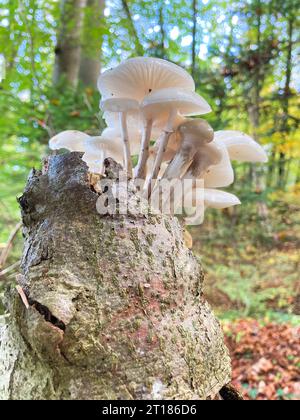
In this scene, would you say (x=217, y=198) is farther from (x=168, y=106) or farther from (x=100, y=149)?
(x=100, y=149)

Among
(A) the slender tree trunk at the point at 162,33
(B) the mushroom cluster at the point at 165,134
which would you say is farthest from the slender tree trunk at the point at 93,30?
(B) the mushroom cluster at the point at 165,134

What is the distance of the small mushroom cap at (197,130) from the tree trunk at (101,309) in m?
0.53

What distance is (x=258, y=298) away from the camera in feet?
19.1

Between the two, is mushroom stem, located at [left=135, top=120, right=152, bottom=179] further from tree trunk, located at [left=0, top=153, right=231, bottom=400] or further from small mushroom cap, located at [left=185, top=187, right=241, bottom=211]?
tree trunk, located at [left=0, top=153, right=231, bottom=400]

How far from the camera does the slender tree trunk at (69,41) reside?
405 centimetres

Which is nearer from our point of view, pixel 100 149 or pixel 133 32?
pixel 100 149

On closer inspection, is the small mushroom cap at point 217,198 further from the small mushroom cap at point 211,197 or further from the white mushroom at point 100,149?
the white mushroom at point 100,149

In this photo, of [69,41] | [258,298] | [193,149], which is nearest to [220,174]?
[193,149]

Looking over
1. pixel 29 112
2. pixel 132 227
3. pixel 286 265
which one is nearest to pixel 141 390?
pixel 132 227

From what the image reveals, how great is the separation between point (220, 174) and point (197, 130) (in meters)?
0.45

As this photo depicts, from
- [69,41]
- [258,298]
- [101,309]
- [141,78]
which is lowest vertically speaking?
[258,298]

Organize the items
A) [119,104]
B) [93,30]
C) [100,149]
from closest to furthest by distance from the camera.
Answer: [119,104], [100,149], [93,30]

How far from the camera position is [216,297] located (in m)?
6.39

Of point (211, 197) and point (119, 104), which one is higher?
point (119, 104)
